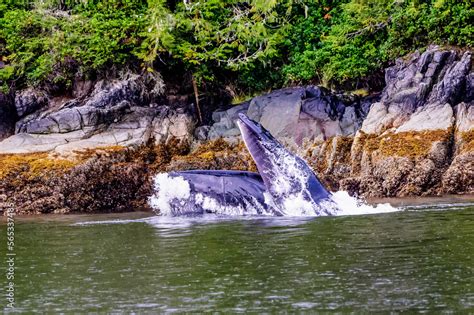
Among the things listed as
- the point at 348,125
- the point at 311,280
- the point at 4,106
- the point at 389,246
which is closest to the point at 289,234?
the point at 389,246

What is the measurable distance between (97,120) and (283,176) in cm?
878

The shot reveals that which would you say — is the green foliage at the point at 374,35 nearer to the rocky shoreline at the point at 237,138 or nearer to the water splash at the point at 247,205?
the rocky shoreline at the point at 237,138

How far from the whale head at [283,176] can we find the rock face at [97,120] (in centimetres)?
747

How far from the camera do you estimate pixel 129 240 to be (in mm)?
12891

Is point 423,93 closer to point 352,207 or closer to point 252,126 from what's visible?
point 352,207

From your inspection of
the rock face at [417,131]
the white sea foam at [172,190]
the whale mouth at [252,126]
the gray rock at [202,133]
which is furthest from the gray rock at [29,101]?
the whale mouth at [252,126]

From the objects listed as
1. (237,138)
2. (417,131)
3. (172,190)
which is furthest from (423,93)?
(172,190)

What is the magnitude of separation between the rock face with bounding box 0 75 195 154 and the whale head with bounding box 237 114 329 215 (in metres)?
7.47

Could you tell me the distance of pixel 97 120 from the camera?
22.9 m

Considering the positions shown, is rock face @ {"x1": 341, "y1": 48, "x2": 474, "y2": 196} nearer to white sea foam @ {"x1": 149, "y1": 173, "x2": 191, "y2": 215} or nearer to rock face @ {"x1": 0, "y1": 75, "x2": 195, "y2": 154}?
white sea foam @ {"x1": 149, "y1": 173, "x2": 191, "y2": 215}

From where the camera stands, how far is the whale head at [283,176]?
15.3 metres

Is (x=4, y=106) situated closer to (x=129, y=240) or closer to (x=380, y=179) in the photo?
(x=380, y=179)

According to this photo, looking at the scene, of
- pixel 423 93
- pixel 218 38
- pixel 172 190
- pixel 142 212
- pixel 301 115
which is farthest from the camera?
pixel 218 38

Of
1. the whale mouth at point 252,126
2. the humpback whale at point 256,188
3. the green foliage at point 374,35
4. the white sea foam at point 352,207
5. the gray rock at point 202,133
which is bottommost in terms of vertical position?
the white sea foam at point 352,207
